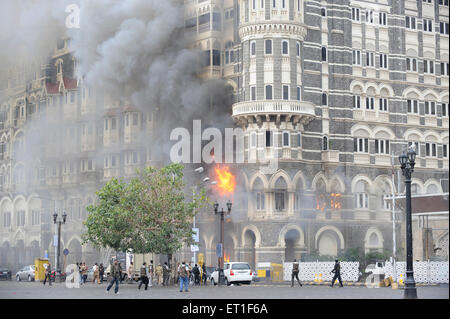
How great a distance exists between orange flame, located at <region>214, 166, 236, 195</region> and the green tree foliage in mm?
19890

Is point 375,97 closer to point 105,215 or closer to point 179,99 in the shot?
point 179,99

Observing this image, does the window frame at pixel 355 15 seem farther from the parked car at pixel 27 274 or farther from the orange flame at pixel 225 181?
the parked car at pixel 27 274

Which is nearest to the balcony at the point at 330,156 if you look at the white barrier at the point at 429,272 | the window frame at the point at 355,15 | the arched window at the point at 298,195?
the arched window at the point at 298,195

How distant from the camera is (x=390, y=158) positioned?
82.8 m

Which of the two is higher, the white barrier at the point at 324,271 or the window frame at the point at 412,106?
the window frame at the point at 412,106

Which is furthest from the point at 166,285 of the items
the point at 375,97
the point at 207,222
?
the point at 375,97

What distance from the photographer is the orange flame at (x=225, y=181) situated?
252 feet

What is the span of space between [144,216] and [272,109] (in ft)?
74.4

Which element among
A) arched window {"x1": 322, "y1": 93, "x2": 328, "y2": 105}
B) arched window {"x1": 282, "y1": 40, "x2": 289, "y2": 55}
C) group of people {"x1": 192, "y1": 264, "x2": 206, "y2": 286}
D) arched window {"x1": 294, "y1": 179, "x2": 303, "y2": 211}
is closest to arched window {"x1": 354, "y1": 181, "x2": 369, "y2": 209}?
arched window {"x1": 294, "y1": 179, "x2": 303, "y2": 211}

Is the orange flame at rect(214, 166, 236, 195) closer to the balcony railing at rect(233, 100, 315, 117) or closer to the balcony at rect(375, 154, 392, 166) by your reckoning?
the balcony railing at rect(233, 100, 315, 117)

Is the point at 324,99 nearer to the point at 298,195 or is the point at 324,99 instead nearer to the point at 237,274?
the point at 298,195

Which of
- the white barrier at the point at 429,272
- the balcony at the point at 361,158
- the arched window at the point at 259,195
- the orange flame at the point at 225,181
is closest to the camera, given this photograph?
the white barrier at the point at 429,272

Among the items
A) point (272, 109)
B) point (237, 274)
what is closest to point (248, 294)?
point (237, 274)

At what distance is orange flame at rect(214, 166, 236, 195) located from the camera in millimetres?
76812
